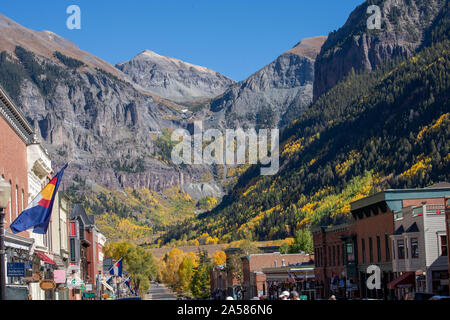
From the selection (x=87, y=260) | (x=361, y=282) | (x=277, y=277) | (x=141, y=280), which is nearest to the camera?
(x=361, y=282)

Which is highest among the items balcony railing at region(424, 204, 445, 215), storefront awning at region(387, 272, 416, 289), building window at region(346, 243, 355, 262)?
balcony railing at region(424, 204, 445, 215)

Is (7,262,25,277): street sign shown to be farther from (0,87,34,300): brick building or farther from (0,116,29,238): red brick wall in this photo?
(0,116,29,238): red brick wall

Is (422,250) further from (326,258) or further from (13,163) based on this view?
(326,258)

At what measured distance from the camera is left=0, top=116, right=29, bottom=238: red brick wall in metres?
42.8

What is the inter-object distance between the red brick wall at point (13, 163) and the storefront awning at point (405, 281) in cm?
2876

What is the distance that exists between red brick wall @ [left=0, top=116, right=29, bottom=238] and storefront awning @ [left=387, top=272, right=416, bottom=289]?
28756 mm

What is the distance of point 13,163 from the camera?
46.2m

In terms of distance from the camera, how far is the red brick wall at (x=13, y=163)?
42781 millimetres

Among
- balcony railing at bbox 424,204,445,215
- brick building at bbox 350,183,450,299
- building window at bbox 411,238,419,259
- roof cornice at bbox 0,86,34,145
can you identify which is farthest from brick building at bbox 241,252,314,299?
roof cornice at bbox 0,86,34,145

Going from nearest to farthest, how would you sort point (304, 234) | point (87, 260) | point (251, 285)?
point (87, 260)
point (251, 285)
point (304, 234)
